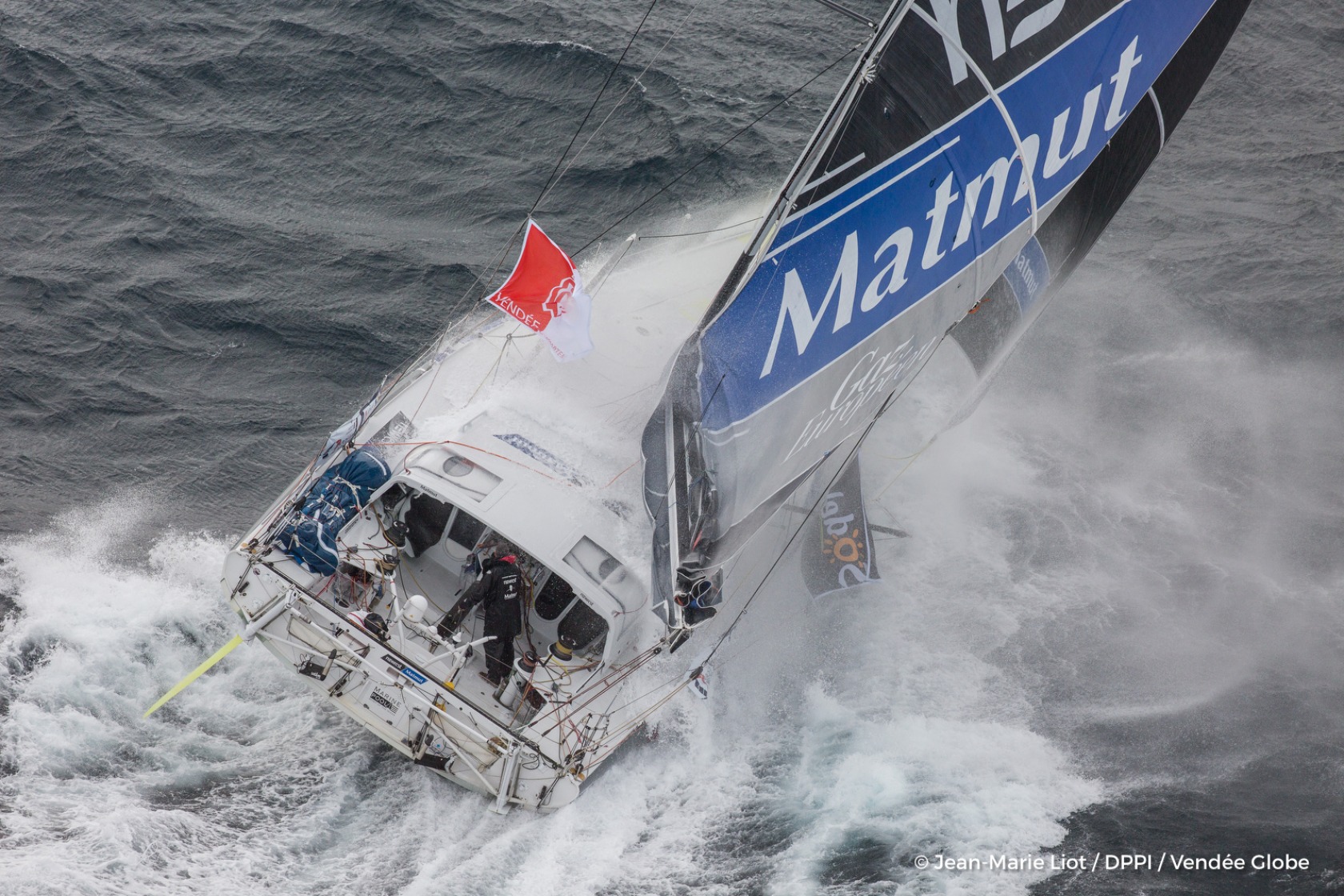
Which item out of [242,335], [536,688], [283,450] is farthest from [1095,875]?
[242,335]

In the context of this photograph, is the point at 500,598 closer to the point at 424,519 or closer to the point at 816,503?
the point at 424,519

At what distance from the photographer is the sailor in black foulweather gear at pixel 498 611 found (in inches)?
336

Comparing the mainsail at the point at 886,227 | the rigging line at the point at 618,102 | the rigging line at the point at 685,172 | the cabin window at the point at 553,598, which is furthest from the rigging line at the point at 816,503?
the rigging line at the point at 618,102

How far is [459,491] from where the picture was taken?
8.91 metres

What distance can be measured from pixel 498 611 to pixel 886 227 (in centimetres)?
405

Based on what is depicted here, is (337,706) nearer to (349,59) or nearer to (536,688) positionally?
(536,688)

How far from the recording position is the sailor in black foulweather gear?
28.0 feet

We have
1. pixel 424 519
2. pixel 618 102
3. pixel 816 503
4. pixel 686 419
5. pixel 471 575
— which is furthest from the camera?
pixel 618 102

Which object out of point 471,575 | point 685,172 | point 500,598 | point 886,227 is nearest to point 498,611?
point 500,598

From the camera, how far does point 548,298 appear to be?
904cm

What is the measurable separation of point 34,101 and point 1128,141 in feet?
45.4

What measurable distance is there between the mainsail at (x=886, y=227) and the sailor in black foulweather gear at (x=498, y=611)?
1.17 metres

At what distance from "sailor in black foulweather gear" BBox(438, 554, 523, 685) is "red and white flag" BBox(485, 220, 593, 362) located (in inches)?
72.1

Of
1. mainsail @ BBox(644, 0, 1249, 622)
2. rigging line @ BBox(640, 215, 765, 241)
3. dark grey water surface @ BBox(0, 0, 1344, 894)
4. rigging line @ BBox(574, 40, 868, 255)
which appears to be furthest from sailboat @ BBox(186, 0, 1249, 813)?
rigging line @ BBox(574, 40, 868, 255)
